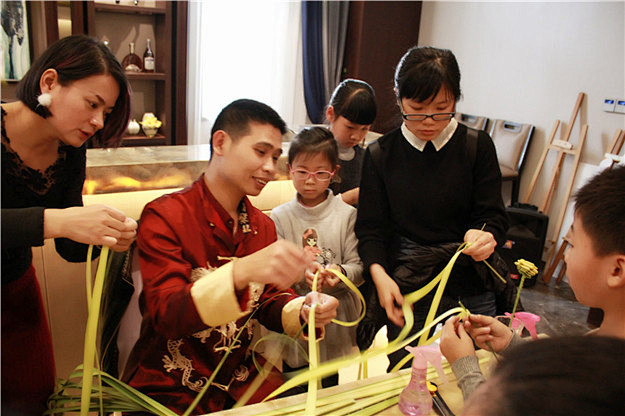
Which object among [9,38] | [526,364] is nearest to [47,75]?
[526,364]

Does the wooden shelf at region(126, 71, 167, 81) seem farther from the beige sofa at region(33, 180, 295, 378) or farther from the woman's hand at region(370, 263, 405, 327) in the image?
the woman's hand at region(370, 263, 405, 327)

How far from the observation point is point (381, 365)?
236 centimetres

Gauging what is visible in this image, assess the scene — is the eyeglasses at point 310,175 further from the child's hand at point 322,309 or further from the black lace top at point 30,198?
the black lace top at point 30,198

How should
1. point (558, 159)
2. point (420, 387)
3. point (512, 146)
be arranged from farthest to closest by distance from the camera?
1. point (512, 146)
2. point (558, 159)
3. point (420, 387)

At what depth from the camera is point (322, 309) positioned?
1.16 meters

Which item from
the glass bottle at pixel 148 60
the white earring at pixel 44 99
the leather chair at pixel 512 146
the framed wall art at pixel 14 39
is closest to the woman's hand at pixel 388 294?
the white earring at pixel 44 99

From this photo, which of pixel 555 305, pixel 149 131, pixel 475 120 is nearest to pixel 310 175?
pixel 555 305

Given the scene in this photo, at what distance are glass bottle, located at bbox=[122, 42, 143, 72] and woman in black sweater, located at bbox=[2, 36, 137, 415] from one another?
3.38 metres

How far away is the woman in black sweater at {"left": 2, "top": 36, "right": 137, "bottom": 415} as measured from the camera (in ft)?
3.76

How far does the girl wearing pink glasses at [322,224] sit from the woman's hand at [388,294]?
6.9 inches

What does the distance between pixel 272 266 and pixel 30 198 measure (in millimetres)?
703

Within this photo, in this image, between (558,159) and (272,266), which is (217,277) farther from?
(558,159)

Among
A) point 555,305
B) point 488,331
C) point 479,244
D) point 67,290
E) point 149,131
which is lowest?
point 555,305

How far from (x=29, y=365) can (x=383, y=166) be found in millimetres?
1111
